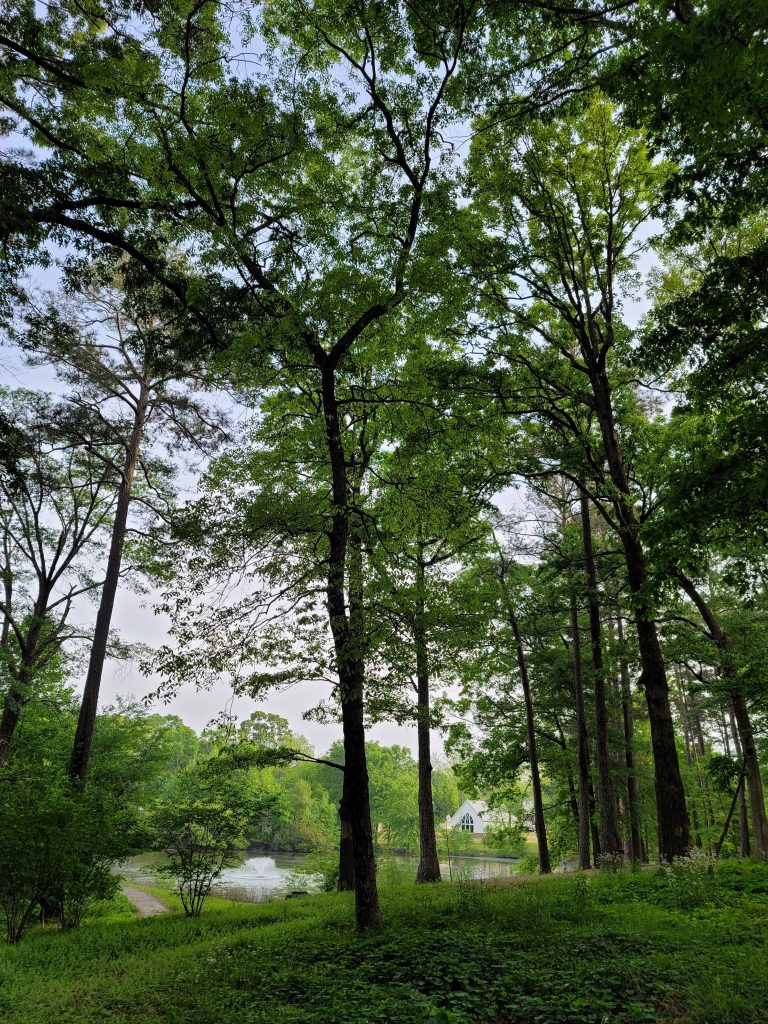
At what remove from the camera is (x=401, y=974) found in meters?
5.20

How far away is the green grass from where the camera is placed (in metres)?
4.12

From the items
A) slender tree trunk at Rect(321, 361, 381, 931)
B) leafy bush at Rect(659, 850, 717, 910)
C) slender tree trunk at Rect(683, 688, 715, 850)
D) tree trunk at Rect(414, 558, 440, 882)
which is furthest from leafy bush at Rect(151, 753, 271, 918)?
slender tree trunk at Rect(683, 688, 715, 850)

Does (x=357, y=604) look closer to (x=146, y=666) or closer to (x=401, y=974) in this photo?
(x=146, y=666)

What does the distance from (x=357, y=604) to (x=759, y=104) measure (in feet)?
23.9

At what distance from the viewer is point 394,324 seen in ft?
35.8

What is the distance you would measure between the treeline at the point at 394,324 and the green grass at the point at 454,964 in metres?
1.48

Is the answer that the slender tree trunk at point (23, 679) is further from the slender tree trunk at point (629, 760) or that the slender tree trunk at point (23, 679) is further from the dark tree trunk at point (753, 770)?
the slender tree trunk at point (629, 760)

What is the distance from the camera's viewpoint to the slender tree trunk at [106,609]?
41.1 ft

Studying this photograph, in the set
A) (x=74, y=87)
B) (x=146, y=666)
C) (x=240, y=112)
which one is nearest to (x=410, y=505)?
(x=146, y=666)

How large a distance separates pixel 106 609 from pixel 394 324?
31.7 ft

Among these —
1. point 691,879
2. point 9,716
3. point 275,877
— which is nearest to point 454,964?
point 691,879

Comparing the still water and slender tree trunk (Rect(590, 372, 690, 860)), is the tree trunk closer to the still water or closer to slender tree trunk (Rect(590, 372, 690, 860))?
the still water

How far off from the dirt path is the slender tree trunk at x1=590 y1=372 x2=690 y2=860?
37.4ft

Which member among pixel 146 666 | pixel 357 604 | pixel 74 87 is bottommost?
pixel 146 666
